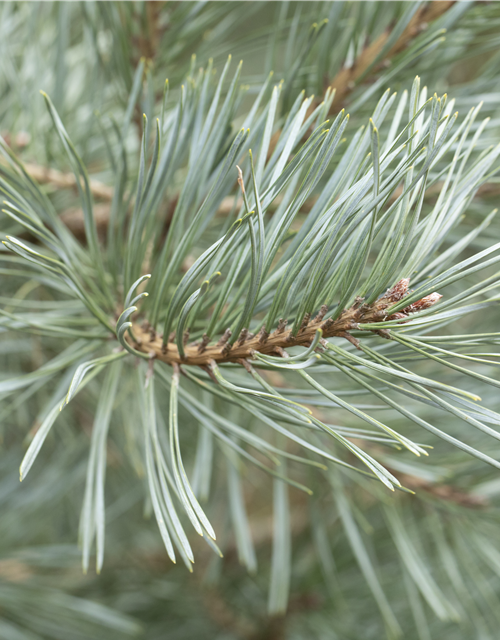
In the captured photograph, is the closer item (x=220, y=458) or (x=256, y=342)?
(x=256, y=342)

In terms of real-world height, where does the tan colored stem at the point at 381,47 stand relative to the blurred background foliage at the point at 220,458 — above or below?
above

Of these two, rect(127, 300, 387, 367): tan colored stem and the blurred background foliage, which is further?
the blurred background foliage

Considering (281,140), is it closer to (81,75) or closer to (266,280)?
(266,280)

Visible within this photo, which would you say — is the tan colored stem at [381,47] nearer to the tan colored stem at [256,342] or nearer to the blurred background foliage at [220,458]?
the blurred background foliage at [220,458]

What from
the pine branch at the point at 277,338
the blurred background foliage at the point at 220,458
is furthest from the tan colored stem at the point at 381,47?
the pine branch at the point at 277,338

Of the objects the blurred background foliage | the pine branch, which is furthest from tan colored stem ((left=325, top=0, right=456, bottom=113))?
the pine branch

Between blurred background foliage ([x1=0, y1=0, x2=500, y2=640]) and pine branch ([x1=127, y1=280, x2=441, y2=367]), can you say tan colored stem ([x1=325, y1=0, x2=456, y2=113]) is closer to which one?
blurred background foliage ([x1=0, y1=0, x2=500, y2=640])

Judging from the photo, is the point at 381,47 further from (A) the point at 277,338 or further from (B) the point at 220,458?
(B) the point at 220,458

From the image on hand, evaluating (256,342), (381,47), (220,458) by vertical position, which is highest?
(381,47)

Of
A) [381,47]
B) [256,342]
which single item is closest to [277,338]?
[256,342]

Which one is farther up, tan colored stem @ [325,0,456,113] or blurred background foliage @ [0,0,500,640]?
tan colored stem @ [325,0,456,113]
